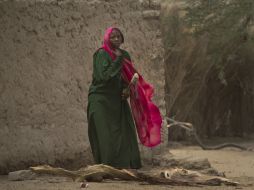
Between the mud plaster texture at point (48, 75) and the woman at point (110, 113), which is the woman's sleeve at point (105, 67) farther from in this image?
the mud plaster texture at point (48, 75)

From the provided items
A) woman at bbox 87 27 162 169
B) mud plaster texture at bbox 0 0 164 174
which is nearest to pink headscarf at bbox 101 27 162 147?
woman at bbox 87 27 162 169

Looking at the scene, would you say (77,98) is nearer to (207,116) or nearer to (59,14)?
(59,14)

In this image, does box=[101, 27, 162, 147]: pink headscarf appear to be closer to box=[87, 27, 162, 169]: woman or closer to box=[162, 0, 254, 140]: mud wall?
box=[87, 27, 162, 169]: woman

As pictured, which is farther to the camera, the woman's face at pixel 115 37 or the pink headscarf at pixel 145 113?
the pink headscarf at pixel 145 113

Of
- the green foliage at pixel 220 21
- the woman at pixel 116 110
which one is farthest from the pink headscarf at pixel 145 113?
the green foliage at pixel 220 21

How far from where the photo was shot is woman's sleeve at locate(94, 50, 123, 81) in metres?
6.35

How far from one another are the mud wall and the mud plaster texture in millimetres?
4664

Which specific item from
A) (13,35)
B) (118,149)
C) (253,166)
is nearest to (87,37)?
(13,35)

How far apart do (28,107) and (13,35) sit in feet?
2.72

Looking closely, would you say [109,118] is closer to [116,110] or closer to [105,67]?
[116,110]

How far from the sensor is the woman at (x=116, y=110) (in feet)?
21.2

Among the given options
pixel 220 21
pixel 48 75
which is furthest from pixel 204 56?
pixel 48 75

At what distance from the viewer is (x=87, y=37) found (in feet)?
25.8

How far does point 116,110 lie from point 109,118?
0.12 m
